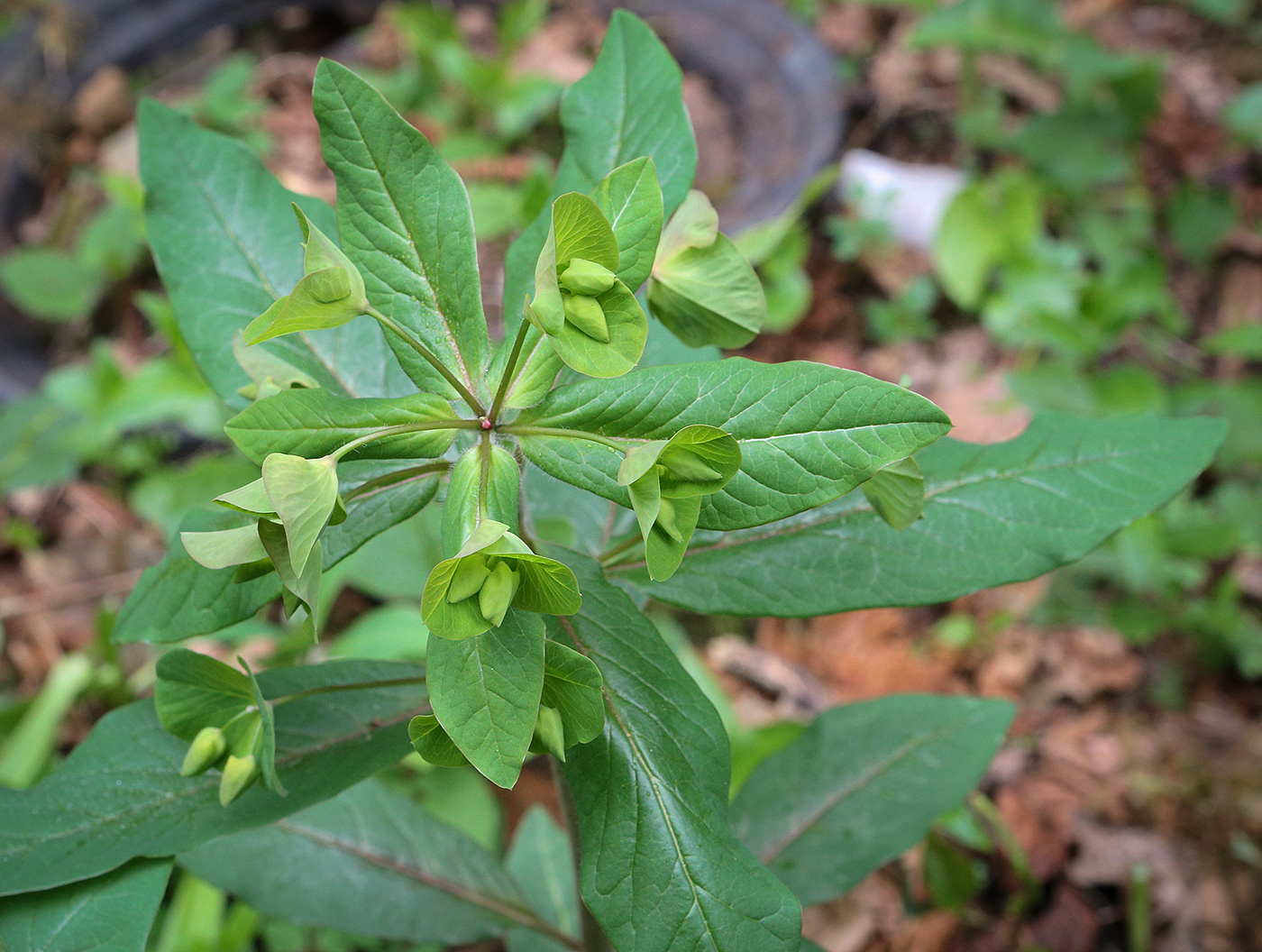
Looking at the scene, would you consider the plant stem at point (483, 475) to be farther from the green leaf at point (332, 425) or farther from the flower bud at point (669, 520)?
the flower bud at point (669, 520)

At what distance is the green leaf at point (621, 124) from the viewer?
0.91 m

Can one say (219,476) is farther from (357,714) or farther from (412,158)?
(412,158)

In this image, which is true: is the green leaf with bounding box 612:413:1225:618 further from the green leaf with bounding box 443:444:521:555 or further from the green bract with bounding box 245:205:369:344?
the green bract with bounding box 245:205:369:344

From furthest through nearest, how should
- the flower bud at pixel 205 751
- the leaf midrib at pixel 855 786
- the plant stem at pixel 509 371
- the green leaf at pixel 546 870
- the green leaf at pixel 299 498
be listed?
1. the green leaf at pixel 546 870
2. the leaf midrib at pixel 855 786
3. the flower bud at pixel 205 751
4. the plant stem at pixel 509 371
5. the green leaf at pixel 299 498

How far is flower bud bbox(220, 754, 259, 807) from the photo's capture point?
2.64 ft

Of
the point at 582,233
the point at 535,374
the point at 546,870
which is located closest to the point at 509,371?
the point at 535,374

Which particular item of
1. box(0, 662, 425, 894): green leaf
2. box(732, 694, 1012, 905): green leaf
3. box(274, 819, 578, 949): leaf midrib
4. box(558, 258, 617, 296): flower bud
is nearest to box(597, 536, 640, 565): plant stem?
box(0, 662, 425, 894): green leaf

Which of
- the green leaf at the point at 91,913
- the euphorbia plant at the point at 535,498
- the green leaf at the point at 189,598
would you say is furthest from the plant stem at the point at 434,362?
the green leaf at the point at 91,913

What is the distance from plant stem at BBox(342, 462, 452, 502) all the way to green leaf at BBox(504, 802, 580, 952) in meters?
0.89

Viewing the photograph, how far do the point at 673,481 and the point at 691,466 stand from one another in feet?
0.07

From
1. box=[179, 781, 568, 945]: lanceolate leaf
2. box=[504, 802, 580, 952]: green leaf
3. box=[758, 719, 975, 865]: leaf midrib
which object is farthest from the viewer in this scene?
box=[504, 802, 580, 952]: green leaf

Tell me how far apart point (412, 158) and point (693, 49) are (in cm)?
297

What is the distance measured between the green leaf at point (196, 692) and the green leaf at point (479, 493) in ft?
0.89

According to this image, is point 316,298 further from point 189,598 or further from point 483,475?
point 189,598
